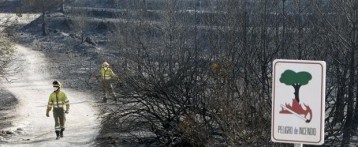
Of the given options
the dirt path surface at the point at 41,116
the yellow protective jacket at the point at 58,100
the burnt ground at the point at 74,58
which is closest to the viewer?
the burnt ground at the point at 74,58

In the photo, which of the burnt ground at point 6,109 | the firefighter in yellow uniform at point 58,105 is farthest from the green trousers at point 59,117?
the burnt ground at point 6,109

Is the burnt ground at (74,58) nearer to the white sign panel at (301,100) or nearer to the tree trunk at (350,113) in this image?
the tree trunk at (350,113)

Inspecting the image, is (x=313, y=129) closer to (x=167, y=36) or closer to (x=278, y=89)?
(x=278, y=89)

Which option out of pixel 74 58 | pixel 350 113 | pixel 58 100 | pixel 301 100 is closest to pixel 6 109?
pixel 58 100

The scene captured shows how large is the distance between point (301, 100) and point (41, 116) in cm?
1583

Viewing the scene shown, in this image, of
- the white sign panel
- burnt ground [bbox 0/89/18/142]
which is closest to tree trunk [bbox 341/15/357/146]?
the white sign panel

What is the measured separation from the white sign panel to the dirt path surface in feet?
35.0

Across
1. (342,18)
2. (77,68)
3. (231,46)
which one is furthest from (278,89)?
(77,68)

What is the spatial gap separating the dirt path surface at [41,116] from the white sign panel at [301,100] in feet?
35.0

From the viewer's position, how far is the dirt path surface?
→ 1502 centimetres

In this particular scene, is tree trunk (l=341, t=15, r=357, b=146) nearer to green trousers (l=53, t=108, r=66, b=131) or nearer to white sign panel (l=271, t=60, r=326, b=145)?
white sign panel (l=271, t=60, r=326, b=145)

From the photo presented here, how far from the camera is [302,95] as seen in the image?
397 centimetres

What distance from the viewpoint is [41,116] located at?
62.1 ft

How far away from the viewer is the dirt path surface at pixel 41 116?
15.0 metres
